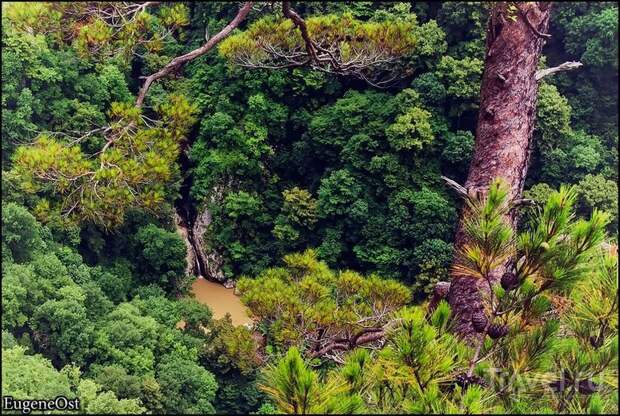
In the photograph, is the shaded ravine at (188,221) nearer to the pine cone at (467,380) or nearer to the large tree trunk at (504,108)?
the large tree trunk at (504,108)

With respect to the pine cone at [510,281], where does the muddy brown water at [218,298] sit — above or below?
below

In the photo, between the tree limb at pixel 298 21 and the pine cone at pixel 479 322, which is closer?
the pine cone at pixel 479 322

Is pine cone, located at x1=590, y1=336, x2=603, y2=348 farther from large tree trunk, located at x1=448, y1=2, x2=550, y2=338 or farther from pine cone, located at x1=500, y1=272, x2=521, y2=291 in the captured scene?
large tree trunk, located at x1=448, y1=2, x2=550, y2=338

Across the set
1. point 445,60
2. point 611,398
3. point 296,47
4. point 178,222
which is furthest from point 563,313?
point 178,222

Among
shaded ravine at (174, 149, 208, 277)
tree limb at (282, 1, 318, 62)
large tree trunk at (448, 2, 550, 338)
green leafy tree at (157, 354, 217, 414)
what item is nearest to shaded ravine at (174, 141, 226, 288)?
shaded ravine at (174, 149, 208, 277)

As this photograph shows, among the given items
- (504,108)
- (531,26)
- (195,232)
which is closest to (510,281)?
(504,108)

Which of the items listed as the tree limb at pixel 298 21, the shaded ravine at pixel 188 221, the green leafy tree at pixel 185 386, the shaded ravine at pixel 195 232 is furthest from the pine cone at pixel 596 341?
the shaded ravine at pixel 188 221
